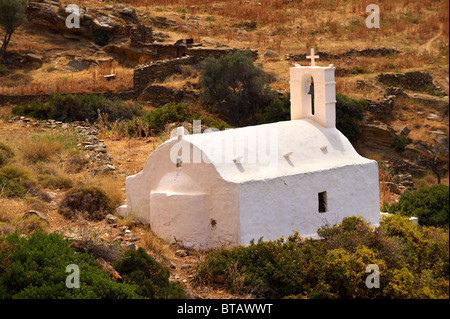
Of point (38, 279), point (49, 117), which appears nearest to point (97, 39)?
point (49, 117)

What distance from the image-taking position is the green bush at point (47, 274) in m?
8.77

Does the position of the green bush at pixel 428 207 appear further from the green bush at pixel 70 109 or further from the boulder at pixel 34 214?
the green bush at pixel 70 109

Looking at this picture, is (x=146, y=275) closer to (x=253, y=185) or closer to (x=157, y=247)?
(x=157, y=247)

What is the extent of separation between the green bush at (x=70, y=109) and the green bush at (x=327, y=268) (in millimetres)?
11773

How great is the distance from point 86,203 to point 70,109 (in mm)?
9482

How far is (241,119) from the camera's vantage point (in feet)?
89.1

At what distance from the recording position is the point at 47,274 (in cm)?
917

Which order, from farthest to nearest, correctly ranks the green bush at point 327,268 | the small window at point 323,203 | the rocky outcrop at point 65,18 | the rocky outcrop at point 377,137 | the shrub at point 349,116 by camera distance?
the rocky outcrop at point 65,18
the rocky outcrop at point 377,137
the shrub at point 349,116
the small window at point 323,203
the green bush at point 327,268

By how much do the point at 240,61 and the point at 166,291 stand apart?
18.8 meters

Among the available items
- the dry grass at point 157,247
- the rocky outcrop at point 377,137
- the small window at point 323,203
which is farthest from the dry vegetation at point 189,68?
the small window at point 323,203

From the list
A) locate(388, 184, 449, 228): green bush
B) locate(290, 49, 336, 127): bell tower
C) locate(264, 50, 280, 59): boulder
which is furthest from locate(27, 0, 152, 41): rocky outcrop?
locate(388, 184, 449, 228): green bush

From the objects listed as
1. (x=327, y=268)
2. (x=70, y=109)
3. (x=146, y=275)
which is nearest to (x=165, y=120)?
(x=70, y=109)

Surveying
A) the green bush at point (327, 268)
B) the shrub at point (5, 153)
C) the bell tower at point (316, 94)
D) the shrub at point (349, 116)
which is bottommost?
the shrub at point (349, 116)
